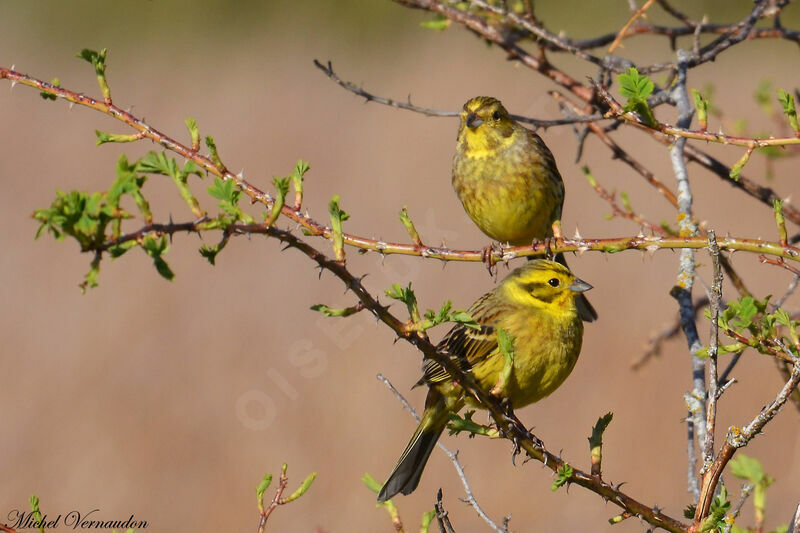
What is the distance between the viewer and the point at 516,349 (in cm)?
372

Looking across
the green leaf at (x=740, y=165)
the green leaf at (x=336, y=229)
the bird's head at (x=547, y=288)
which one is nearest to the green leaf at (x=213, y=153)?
the green leaf at (x=336, y=229)

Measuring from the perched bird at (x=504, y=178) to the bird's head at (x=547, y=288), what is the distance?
14.1 inches

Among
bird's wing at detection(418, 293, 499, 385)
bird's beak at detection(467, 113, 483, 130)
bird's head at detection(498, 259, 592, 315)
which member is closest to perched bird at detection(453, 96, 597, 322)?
bird's beak at detection(467, 113, 483, 130)

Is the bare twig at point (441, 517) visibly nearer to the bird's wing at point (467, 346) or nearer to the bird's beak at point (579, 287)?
the bird's wing at point (467, 346)

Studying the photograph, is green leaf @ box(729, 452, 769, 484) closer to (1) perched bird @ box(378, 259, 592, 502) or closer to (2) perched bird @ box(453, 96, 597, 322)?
(1) perched bird @ box(378, 259, 592, 502)

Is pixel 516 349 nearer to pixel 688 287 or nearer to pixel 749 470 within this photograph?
pixel 688 287

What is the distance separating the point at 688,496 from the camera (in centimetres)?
813

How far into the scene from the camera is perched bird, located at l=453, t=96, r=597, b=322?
4570 millimetres

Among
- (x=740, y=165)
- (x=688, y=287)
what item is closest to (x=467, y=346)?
(x=688, y=287)

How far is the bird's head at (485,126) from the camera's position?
476 cm

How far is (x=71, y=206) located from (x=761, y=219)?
9.97 m

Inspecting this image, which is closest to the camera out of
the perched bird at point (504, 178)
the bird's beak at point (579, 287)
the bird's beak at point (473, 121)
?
the bird's beak at point (579, 287)

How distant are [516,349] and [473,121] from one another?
1445 mm

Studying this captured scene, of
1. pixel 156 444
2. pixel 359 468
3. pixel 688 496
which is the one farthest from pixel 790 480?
→ pixel 156 444
